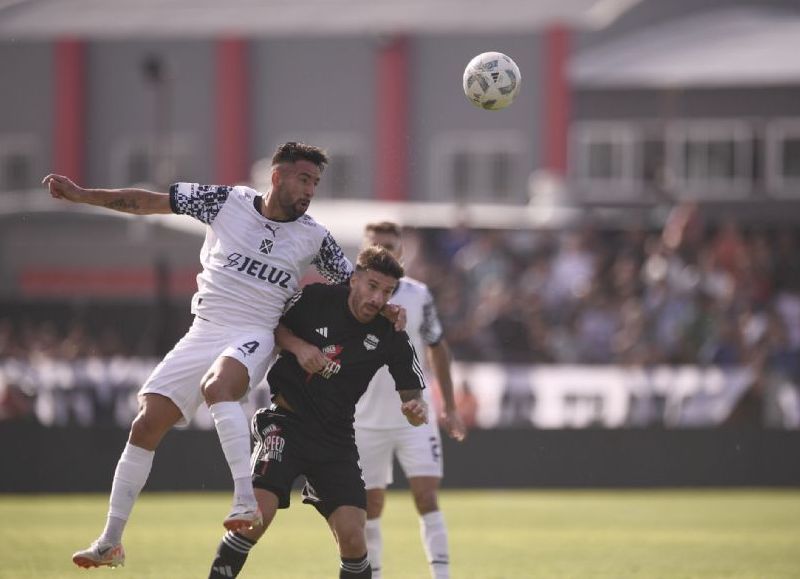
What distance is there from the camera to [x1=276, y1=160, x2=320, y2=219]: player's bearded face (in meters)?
8.85

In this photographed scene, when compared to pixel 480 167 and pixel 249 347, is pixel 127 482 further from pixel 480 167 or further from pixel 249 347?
pixel 480 167

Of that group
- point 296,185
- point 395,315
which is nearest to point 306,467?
point 395,315

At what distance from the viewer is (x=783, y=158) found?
4081 centimetres

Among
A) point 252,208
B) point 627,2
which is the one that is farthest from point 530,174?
point 252,208

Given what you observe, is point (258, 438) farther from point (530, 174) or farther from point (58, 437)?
point (530, 174)

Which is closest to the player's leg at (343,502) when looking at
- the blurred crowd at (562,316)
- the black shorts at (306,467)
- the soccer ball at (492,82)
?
the black shorts at (306,467)

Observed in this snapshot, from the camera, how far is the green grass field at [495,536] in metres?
12.0

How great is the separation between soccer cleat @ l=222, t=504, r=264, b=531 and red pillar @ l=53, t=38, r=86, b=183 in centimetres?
3799

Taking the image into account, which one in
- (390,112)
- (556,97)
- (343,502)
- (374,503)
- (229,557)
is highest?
(556,97)

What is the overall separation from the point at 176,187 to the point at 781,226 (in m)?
17.8

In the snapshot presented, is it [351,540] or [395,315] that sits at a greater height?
[395,315]

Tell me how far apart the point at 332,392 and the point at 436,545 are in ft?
6.84

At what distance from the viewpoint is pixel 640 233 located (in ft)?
78.0

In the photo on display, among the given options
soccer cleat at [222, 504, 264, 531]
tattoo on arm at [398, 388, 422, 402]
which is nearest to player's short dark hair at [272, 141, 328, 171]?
tattoo on arm at [398, 388, 422, 402]
